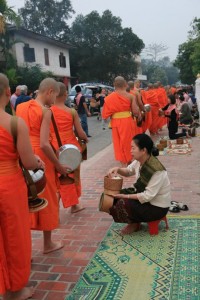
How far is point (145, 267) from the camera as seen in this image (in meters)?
3.31

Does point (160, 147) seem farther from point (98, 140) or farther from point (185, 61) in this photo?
point (185, 61)

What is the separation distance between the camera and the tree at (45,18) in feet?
145

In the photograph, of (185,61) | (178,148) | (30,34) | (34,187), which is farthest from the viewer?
(185,61)

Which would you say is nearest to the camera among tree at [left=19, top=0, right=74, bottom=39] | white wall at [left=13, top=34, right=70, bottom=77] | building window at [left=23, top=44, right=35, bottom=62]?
white wall at [left=13, top=34, right=70, bottom=77]

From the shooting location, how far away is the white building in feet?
83.8

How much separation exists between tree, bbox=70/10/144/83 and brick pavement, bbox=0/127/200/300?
3377cm

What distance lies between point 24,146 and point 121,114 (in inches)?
176

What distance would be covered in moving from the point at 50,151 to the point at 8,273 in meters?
1.24

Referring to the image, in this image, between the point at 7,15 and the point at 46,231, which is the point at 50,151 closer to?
the point at 46,231

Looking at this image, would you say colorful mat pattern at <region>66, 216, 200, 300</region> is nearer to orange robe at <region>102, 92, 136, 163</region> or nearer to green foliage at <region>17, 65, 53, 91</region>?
orange robe at <region>102, 92, 136, 163</region>

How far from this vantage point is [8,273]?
271 cm

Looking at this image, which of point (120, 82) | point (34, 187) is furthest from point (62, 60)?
point (34, 187)

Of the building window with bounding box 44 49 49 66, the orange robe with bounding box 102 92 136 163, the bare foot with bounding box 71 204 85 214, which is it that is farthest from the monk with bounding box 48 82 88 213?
the building window with bounding box 44 49 49 66

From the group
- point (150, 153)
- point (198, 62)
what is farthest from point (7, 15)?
point (150, 153)
